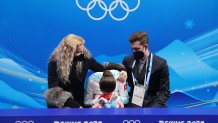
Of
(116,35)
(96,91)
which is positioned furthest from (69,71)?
(116,35)

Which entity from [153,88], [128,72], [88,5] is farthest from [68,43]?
[88,5]

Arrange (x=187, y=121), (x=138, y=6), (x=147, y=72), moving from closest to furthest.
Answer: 1. (x=187, y=121)
2. (x=147, y=72)
3. (x=138, y=6)

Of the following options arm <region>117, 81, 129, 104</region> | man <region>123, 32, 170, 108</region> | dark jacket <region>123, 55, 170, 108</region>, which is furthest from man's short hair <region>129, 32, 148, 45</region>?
arm <region>117, 81, 129, 104</region>

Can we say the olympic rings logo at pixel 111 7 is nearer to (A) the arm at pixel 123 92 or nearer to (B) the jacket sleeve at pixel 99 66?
(B) the jacket sleeve at pixel 99 66

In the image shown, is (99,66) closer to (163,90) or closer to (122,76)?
(122,76)

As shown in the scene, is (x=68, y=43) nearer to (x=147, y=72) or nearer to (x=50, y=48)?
(x=147, y=72)

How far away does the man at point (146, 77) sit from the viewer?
3730 millimetres

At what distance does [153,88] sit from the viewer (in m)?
3.85

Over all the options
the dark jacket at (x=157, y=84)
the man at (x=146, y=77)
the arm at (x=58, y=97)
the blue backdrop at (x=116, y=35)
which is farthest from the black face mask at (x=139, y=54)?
the blue backdrop at (x=116, y=35)

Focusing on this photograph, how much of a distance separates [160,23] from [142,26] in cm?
24

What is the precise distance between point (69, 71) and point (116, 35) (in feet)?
5.46

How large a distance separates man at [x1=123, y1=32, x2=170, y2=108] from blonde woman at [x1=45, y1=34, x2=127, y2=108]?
142 mm

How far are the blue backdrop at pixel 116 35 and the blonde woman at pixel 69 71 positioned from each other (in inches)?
55.4

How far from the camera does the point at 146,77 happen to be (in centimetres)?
379
